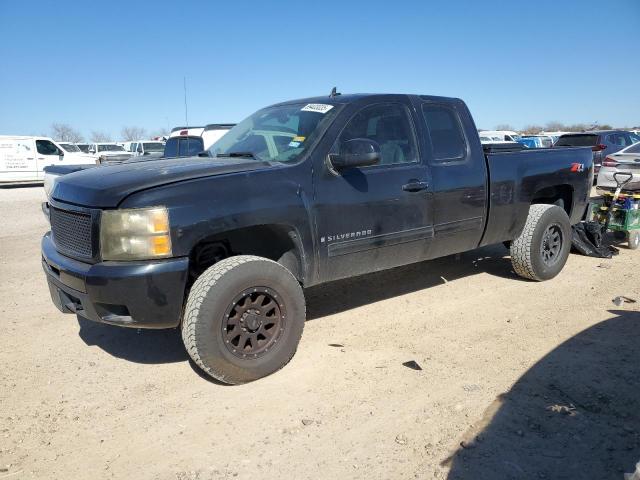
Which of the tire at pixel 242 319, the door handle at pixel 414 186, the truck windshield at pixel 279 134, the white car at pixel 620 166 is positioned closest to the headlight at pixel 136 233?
the tire at pixel 242 319

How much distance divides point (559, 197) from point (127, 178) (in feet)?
15.8

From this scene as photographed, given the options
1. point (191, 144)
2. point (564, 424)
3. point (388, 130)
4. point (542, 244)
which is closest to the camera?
point (564, 424)

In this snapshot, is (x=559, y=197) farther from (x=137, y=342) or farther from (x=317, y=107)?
(x=137, y=342)

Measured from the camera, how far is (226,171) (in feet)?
11.1

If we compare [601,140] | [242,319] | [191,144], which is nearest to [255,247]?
[242,319]

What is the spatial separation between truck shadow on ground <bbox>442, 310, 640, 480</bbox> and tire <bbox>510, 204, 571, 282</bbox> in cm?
171

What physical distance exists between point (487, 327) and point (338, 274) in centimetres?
142

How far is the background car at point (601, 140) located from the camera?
17016mm

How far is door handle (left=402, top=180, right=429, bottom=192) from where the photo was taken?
13.6ft

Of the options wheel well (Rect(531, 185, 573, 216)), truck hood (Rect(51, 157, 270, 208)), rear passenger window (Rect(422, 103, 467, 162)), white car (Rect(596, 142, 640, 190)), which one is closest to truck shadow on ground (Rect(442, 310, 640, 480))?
rear passenger window (Rect(422, 103, 467, 162))

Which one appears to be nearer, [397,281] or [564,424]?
[564,424]

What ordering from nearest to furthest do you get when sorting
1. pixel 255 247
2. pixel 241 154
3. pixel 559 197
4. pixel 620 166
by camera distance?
pixel 255 247 → pixel 241 154 → pixel 559 197 → pixel 620 166

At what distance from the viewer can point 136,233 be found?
3000mm

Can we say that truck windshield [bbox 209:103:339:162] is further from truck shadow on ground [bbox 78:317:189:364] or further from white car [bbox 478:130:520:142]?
white car [bbox 478:130:520:142]
